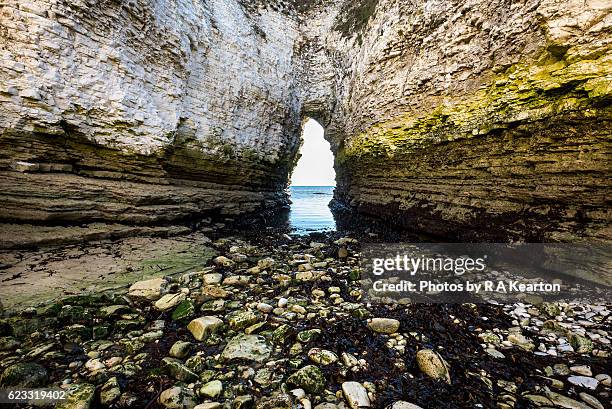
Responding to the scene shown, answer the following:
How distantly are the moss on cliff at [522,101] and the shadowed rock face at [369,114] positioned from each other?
0.10ft

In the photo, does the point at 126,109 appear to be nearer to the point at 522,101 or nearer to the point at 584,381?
the point at 522,101

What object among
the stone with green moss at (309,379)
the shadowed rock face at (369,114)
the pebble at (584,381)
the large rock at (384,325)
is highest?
the shadowed rock face at (369,114)

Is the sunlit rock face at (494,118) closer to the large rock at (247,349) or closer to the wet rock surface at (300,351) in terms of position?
the wet rock surface at (300,351)

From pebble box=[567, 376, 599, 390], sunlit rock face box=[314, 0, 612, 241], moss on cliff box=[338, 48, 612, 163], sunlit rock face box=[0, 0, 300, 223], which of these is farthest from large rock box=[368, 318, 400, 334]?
sunlit rock face box=[0, 0, 300, 223]

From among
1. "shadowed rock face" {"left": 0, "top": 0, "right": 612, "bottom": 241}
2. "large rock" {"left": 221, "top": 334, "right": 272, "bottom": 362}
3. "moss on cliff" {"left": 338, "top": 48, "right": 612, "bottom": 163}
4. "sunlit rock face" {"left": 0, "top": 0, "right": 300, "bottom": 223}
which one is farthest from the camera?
"sunlit rock face" {"left": 0, "top": 0, "right": 300, "bottom": 223}

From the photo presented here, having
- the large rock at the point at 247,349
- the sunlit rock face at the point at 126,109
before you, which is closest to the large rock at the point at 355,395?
the large rock at the point at 247,349

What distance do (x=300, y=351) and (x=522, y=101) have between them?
7.06m

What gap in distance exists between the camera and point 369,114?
43.1 ft

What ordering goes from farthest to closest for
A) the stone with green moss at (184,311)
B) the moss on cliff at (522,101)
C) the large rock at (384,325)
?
the moss on cliff at (522,101) < the stone with green moss at (184,311) < the large rock at (384,325)

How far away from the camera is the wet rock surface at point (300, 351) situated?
263 centimetres

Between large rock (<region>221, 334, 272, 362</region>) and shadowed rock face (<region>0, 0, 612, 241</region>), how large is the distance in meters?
6.19

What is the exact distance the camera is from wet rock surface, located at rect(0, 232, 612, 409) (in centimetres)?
263

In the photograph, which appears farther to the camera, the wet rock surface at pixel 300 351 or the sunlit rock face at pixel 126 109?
the sunlit rock face at pixel 126 109

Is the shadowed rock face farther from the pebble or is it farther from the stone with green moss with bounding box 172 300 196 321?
the stone with green moss with bounding box 172 300 196 321
